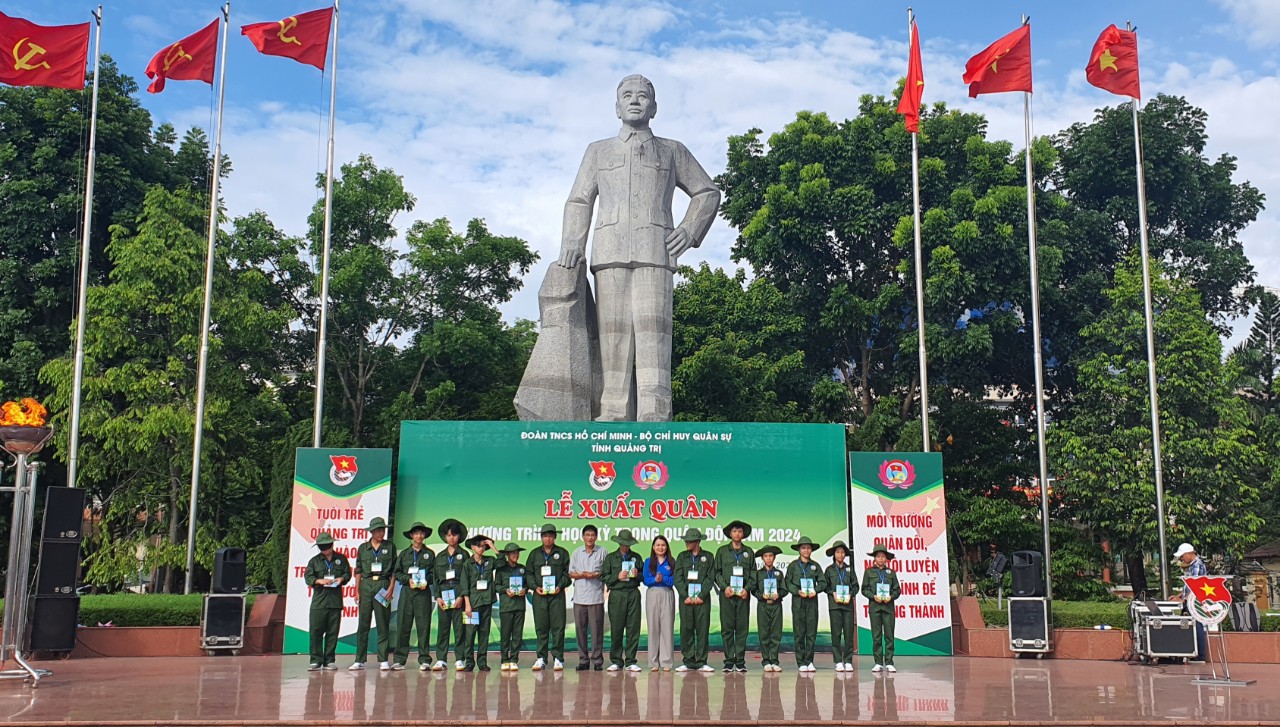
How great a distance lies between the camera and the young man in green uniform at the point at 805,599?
11141 mm

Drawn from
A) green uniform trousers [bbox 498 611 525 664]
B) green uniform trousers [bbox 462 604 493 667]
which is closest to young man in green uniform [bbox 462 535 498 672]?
green uniform trousers [bbox 462 604 493 667]

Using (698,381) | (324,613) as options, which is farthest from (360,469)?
(698,381)

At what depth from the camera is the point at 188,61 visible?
55.9 ft

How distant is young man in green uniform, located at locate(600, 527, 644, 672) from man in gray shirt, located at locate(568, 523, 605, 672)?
0.33ft

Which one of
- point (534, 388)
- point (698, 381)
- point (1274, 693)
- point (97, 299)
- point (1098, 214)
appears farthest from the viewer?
point (1098, 214)

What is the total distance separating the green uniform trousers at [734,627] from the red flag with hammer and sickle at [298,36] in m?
10.8

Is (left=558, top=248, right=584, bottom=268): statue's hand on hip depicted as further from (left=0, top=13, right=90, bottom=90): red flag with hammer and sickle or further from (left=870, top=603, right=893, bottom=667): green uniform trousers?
(left=0, top=13, right=90, bottom=90): red flag with hammer and sickle

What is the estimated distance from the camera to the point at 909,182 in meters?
26.0

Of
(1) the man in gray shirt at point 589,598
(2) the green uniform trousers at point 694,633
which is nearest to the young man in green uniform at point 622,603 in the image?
(1) the man in gray shirt at point 589,598

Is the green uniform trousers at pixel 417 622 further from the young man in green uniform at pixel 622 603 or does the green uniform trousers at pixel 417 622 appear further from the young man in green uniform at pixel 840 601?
the young man in green uniform at pixel 840 601

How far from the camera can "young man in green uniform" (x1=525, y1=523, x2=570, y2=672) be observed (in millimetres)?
10977

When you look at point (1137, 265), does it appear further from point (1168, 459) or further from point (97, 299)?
point (97, 299)

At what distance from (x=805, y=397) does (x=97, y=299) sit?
47.8 ft

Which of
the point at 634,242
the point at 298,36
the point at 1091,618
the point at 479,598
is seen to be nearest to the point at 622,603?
the point at 479,598
